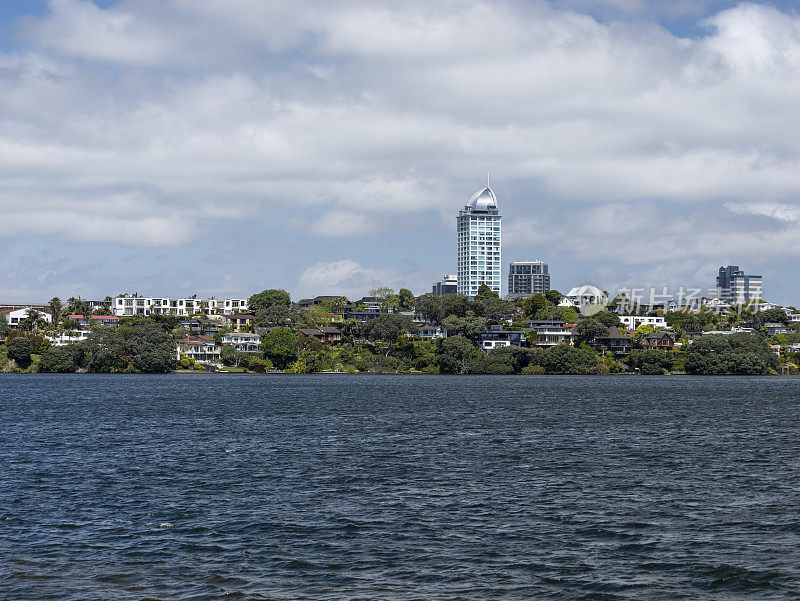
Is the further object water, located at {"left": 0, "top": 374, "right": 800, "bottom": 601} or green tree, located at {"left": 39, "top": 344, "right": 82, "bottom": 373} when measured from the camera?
green tree, located at {"left": 39, "top": 344, "right": 82, "bottom": 373}

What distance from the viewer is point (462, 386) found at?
150 meters

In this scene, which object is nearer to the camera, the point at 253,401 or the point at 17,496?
the point at 17,496

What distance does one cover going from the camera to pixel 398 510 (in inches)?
1416

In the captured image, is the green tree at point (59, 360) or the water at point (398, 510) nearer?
the water at point (398, 510)

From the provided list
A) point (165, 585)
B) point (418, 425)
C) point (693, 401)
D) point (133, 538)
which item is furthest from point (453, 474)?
point (693, 401)

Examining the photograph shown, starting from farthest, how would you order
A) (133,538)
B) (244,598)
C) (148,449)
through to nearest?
(148,449) → (133,538) → (244,598)

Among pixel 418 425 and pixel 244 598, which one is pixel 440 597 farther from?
pixel 418 425

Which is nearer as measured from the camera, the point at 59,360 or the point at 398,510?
the point at 398,510

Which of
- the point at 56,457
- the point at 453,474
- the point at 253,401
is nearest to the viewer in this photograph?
the point at 453,474

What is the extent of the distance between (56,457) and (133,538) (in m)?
24.4

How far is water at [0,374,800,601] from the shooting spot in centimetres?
2595

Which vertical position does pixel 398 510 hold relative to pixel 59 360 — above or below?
below

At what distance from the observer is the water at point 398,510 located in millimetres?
25953

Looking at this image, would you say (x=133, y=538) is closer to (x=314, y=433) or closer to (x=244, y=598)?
(x=244, y=598)
